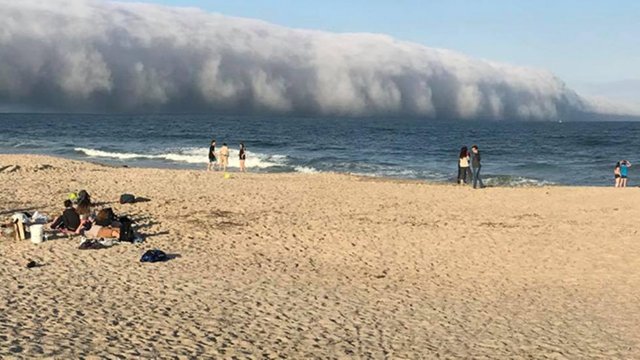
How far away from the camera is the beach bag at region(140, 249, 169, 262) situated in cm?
1255

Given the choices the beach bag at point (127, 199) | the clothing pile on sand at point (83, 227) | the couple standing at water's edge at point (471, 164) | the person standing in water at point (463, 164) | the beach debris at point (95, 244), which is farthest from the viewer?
the person standing in water at point (463, 164)

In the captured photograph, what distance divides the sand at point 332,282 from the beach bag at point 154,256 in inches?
9.3

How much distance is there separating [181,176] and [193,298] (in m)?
17.4

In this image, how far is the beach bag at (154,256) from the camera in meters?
12.5

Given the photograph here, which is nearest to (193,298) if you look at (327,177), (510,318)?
(510,318)

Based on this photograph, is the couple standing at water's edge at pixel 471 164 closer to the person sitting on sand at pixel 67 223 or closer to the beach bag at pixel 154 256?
the beach bag at pixel 154 256

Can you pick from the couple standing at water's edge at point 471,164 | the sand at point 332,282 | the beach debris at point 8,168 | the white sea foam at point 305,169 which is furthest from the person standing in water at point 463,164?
the beach debris at point 8,168

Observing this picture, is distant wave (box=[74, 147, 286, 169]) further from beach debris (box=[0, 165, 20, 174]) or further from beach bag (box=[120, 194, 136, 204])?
beach bag (box=[120, 194, 136, 204])

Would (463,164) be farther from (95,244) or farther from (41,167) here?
(41,167)

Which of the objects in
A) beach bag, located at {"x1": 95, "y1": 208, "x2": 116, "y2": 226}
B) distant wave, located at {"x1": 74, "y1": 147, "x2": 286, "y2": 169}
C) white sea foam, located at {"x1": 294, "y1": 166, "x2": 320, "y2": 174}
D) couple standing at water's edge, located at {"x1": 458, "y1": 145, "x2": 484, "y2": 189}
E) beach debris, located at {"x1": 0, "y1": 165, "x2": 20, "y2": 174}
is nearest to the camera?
beach bag, located at {"x1": 95, "y1": 208, "x2": 116, "y2": 226}

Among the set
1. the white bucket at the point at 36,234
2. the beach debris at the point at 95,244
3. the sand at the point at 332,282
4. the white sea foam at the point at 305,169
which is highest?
A: the white bucket at the point at 36,234

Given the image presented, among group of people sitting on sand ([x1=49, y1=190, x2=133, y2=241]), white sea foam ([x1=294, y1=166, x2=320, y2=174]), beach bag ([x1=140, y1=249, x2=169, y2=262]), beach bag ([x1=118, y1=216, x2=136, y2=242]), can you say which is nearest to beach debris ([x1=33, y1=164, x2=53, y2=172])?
group of people sitting on sand ([x1=49, y1=190, x2=133, y2=241])

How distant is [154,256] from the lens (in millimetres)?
12664

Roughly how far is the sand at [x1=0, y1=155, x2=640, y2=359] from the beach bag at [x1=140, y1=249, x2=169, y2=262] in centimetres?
24
